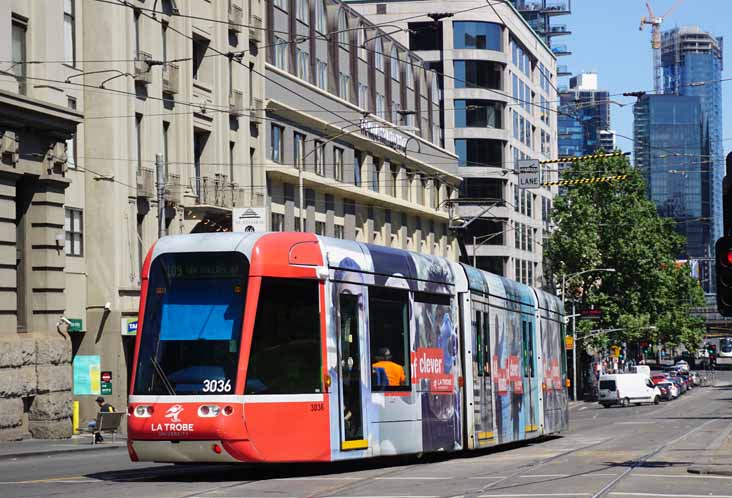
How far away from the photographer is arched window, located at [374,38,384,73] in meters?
70.4

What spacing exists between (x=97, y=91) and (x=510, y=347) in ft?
69.5

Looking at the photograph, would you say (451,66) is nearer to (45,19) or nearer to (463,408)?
(45,19)

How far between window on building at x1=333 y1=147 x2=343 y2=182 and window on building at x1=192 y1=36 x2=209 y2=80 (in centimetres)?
1366

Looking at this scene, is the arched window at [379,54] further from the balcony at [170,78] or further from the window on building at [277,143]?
the balcony at [170,78]

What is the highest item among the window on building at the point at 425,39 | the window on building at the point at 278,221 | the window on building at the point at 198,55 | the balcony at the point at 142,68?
the window on building at the point at 425,39

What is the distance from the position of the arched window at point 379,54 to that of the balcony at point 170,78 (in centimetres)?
2431

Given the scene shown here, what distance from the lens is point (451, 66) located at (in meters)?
95.4

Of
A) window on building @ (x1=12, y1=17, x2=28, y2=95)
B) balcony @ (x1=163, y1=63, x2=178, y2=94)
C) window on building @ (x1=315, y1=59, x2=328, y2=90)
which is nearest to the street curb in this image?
window on building @ (x1=12, y1=17, x2=28, y2=95)

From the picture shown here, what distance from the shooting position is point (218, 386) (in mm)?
16875

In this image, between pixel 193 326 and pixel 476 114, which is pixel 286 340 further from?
pixel 476 114

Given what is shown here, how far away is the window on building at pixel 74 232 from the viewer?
4191 centimetres

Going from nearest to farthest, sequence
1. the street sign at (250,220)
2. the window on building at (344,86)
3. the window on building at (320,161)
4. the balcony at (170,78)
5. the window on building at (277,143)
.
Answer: the street sign at (250,220)
the balcony at (170,78)
the window on building at (277,143)
the window on building at (320,161)
the window on building at (344,86)

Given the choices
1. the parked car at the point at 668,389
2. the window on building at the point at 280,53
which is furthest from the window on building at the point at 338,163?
the parked car at the point at 668,389

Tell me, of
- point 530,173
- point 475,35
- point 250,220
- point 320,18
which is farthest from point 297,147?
point 475,35
